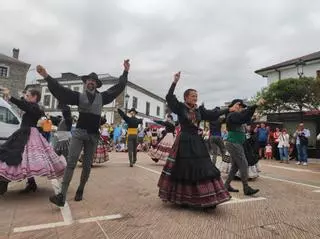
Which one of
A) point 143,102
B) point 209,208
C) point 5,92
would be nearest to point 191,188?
point 209,208

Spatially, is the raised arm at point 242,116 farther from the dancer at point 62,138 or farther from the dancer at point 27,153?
the dancer at point 62,138

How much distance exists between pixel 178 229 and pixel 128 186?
121 inches

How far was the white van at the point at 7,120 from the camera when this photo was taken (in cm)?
1220

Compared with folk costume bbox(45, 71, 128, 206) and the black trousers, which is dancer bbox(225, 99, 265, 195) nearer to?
folk costume bbox(45, 71, 128, 206)

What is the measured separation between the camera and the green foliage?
85.4 feet

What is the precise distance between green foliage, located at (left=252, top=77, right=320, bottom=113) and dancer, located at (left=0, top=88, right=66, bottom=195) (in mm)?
23335

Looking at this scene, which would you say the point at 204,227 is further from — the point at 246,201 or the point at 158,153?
the point at 158,153

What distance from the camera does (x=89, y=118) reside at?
5277 millimetres

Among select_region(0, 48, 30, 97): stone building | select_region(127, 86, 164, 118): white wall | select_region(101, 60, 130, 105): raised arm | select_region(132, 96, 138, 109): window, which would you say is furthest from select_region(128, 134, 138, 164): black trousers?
select_region(132, 96, 138, 109): window

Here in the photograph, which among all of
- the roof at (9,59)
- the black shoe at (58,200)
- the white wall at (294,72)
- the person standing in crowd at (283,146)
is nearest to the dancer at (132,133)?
the black shoe at (58,200)

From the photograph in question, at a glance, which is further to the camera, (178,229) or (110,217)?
(110,217)

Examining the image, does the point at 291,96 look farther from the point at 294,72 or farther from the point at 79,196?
the point at 79,196

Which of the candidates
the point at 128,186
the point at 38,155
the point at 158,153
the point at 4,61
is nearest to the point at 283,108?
the point at 158,153

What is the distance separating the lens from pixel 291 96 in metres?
26.6
